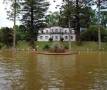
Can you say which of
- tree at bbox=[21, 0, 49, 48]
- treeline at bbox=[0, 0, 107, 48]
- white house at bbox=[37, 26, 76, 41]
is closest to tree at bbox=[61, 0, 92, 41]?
treeline at bbox=[0, 0, 107, 48]

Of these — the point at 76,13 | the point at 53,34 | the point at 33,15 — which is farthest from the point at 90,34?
the point at 53,34

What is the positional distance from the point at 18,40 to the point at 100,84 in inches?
2390

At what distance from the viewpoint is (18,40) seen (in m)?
72.1

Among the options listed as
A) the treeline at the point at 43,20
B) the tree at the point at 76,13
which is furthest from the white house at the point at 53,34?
the tree at the point at 76,13

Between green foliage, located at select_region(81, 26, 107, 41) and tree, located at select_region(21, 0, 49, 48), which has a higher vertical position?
tree, located at select_region(21, 0, 49, 48)

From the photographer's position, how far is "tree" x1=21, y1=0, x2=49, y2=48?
235ft

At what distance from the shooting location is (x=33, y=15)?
72625 millimetres

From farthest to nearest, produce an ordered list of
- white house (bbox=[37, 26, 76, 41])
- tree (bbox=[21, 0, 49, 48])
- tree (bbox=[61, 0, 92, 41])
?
white house (bbox=[37, 26, 76, 41]), tree (bbox=[21, 0, 49, 48]), tree (bbox=[61, 0, 92, 41])

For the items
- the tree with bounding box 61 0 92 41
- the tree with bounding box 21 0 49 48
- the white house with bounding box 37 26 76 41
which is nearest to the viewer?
the tree with bounding box 61 0 92 41

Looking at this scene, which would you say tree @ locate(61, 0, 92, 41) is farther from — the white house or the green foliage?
the white house

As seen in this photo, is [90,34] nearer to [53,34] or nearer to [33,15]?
[33,15]

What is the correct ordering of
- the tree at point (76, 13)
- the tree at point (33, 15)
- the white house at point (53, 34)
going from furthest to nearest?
the white house at point (53, 34)
the tree at point (33, 15)
the tree at point (76, 13)

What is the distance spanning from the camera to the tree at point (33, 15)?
235ft

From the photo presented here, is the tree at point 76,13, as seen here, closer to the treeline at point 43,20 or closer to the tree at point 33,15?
the treeline at point 43,20
